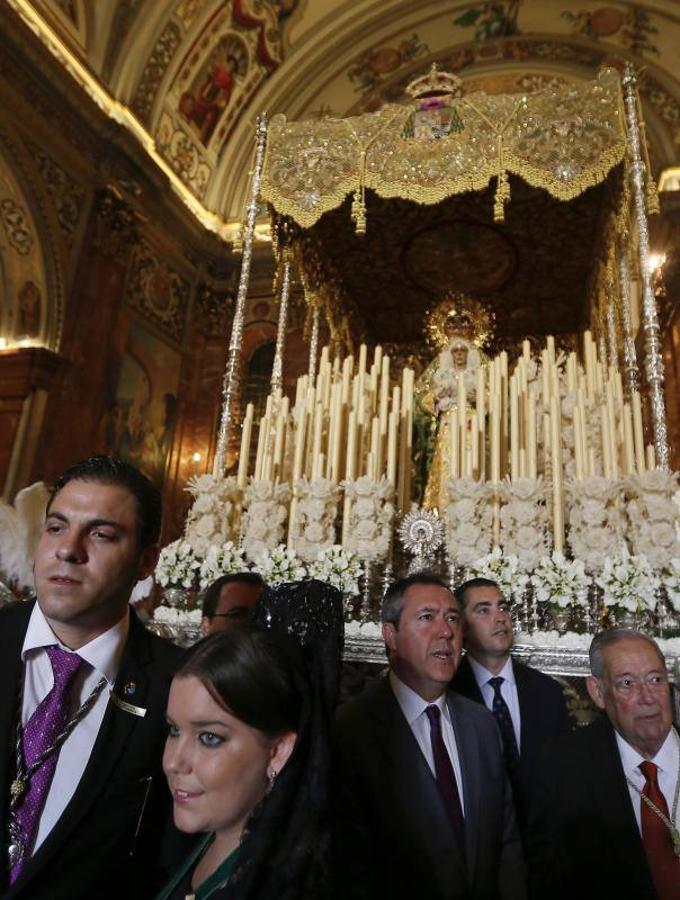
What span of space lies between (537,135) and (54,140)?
276 inches

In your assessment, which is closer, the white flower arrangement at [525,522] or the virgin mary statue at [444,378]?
the white flower arrangement at [525,522]

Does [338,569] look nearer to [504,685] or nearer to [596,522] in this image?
[504,685]

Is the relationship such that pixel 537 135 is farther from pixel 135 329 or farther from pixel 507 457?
pixel 135 329

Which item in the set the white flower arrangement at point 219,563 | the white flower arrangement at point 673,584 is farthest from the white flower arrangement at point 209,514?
the white flower arrangement at point 673,584

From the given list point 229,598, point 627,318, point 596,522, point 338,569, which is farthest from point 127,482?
point 627,318

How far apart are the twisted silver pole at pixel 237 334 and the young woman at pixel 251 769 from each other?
3635 millimetres

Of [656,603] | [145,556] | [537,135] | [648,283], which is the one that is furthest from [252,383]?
[145,556]

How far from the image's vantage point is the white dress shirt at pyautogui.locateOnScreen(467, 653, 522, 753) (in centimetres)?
298

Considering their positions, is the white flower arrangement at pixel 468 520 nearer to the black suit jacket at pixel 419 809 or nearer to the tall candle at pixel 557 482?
the tall candle at pixel 557 482

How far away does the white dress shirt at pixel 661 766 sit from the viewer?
2.09 meters

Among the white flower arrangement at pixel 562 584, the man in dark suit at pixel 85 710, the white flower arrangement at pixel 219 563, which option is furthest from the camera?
the white flower arrangement at pixel 219 563

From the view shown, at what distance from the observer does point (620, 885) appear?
197 cm

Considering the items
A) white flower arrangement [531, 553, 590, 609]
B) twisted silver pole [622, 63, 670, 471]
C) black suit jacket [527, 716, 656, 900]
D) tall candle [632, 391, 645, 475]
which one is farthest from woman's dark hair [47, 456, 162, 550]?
tall candle [632, 391, 645, 475]

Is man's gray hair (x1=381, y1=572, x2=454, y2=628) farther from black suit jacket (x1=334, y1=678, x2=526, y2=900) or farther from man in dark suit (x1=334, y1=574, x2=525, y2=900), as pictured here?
black suit jacket (x1=334, y1=678, x2=526, y2=900)
